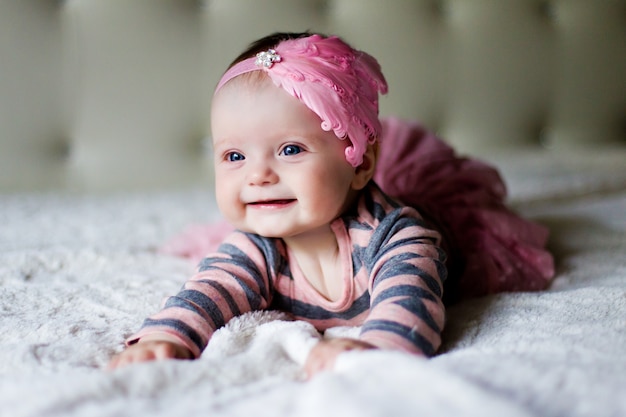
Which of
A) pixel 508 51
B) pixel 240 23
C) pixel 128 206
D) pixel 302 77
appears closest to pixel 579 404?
pixel 302 77

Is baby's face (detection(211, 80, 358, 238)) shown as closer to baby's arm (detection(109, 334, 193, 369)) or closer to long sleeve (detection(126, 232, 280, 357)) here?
long sleeve (detection(126, 232, 280, 357))

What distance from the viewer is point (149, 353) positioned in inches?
25.5

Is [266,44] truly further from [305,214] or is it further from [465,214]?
[465,214]

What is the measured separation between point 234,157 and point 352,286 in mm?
221

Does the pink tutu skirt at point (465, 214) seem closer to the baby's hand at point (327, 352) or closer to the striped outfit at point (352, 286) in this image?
the striped outfit at point (352, 286)

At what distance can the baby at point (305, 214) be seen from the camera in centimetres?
73

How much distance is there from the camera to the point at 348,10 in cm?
177

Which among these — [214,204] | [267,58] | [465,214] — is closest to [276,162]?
[267,58]

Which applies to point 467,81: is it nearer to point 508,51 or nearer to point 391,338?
point 508,51

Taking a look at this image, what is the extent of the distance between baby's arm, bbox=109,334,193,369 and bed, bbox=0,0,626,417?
0.09 feet

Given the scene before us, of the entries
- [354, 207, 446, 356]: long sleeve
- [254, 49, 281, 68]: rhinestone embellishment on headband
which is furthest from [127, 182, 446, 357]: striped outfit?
[254, 49, 281, 68]: rhinestone embellishment on headband

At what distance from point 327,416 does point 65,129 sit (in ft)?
4.51

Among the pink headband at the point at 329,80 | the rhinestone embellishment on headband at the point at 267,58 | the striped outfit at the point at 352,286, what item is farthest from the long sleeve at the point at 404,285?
the rhinestone embellishment on headband at the point at 267,58

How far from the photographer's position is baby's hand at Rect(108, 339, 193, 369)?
639mm
